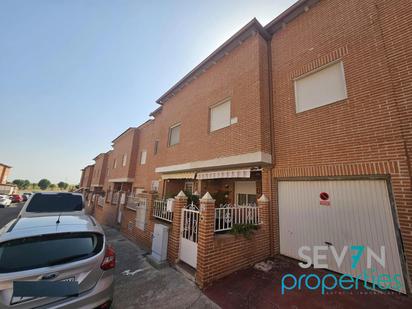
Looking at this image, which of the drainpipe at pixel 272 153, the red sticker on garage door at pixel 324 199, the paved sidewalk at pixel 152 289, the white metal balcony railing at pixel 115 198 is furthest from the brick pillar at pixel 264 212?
the white metal balcony railing at pixel 115 198

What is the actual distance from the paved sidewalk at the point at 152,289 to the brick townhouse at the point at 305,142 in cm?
51

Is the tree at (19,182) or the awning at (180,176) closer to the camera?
the awning at (180,176)

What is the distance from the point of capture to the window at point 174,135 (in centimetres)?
1288

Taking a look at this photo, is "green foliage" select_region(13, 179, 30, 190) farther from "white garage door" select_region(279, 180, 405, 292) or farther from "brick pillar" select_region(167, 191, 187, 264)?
"white garage door" select_region(279, 180, 405, 292)

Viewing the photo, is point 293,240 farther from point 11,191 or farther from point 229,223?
point 11,191

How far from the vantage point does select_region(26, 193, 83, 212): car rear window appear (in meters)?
7.39

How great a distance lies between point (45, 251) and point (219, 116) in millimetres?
8411

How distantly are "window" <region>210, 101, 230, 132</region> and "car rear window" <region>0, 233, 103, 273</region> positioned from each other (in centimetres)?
740

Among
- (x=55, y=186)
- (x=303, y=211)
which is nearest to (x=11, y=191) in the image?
(x=55, y=186)

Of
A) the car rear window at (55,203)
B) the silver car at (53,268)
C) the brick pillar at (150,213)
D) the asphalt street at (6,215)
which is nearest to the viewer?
the silver car at (53,268)

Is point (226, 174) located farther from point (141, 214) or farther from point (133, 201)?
point (133, 201)

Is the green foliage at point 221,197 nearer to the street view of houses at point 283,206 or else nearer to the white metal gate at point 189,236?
the street view of houses at point 283,206

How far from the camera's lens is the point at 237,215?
6695mm

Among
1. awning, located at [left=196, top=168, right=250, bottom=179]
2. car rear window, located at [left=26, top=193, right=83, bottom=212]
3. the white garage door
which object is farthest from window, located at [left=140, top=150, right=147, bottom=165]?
Result: the white garage door
